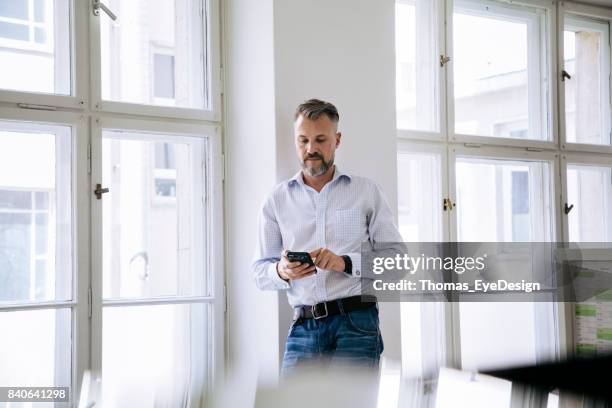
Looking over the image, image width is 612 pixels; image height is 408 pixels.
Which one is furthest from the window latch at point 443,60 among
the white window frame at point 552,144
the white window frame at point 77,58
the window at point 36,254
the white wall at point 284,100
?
the window at point 36,254

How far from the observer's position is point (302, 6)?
3000mm

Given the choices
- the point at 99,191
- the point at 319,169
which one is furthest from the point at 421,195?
the point at 99,191

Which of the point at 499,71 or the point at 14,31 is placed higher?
the point at 499,71

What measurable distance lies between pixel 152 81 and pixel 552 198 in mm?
2722

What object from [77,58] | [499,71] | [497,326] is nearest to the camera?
[77,58]

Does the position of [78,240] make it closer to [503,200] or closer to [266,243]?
[266,243]

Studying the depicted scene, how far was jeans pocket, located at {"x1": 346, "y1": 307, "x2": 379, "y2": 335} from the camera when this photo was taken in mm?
2594

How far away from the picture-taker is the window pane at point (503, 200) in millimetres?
4055

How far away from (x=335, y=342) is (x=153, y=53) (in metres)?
1.66

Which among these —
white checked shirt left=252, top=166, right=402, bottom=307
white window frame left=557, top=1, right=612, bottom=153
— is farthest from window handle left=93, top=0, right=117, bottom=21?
white window frame left=557, top=1, right=612, bottom=153

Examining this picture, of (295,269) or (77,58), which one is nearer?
(295,269)

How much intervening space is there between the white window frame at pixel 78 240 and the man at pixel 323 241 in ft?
2.59

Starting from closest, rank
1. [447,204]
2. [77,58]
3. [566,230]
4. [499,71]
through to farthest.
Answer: [77,58] → [447,204] → [499,71] → [566,230]

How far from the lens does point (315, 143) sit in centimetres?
269
